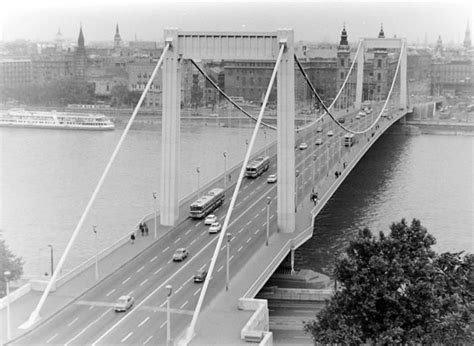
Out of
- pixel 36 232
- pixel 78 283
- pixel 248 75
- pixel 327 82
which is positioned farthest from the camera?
pixel 327 82

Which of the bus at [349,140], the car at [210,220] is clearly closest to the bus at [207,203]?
the car at [210,220]

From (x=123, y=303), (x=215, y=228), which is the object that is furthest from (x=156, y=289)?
(x=215, y=228)

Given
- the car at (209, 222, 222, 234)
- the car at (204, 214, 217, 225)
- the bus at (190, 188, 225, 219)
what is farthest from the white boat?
the car at (209, 222, 222, 234)

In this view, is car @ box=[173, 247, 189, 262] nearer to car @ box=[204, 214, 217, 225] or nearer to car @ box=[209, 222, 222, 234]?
car @ box=[209, 222, 222, 234]

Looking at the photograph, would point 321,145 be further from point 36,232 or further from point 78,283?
point 78,283

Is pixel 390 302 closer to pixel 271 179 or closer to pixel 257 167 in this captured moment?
pixel 271 179

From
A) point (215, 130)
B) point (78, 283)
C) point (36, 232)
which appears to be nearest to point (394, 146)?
point (215, 130)

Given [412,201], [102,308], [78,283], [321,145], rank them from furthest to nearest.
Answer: [321,145] < [412,201] < [78,283] < [102,308]
